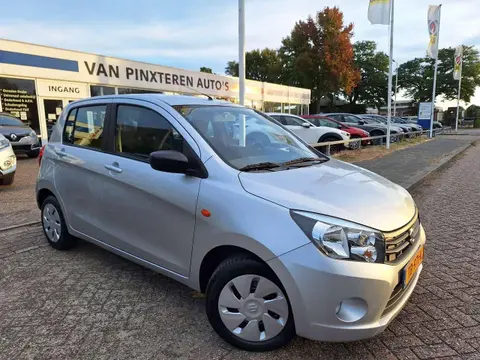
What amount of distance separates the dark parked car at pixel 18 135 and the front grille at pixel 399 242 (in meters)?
12.4

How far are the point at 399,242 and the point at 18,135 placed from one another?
12.6m

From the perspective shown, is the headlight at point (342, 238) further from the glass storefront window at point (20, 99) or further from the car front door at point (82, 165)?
the glass storefront window at point (20, 99)

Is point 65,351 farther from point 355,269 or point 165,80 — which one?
point 165,80

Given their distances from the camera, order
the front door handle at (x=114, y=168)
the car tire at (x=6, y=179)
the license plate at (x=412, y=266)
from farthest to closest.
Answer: the car tire at (x=6, y=179)
the front door handle at (x=114, y=168)
the license plate at (x=412, y=266)

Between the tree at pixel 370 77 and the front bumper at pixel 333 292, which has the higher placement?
→ the tree at pixel 370 77

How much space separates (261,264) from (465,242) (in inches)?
132

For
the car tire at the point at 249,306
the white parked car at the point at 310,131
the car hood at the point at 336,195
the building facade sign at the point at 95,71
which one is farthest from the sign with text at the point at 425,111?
the car tire at the point at 249,306

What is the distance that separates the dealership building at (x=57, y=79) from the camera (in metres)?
14.2

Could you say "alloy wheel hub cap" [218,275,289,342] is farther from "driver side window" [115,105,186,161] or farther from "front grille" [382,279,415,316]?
"driver side window" [115,105,186,161]

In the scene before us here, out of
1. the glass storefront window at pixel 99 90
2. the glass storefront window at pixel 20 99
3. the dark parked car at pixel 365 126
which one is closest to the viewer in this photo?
the glass storefront window at pixel 20 99

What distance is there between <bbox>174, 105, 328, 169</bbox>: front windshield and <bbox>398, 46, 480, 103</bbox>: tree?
201ft

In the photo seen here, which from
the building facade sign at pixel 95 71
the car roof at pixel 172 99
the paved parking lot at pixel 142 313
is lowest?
the paved parking lot at pixel 142 313

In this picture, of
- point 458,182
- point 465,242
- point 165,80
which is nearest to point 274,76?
point 165,80

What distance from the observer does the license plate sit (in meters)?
2.40
